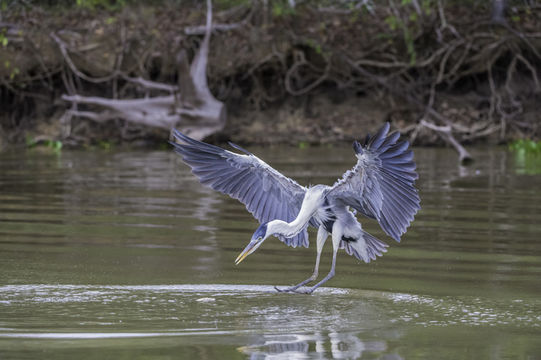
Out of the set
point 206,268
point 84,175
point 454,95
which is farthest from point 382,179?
point 454,95

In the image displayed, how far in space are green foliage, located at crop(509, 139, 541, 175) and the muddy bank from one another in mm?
1135

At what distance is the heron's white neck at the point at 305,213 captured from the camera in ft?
19.5

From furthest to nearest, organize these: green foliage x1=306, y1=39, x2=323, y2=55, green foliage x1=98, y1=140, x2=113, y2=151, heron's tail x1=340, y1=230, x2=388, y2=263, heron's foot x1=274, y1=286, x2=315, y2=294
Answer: green foliage x1=98, y1=140, x2=113, y2=151 < green foliage x1=306, y1=39, x2=323, y2=55 < heron's tail x1=340, y1=230, x2=388, y2=263 < heron's foot x1=274, y1=286, x2=315, y2=294

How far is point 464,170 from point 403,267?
702 cm

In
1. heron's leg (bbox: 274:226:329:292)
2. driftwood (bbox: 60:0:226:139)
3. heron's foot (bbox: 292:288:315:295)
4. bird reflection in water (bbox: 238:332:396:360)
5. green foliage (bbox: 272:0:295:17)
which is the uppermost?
green foliage (bbox: 272:0:295:17)

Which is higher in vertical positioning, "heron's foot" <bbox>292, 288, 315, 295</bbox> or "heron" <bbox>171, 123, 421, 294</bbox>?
"heron" <bbox>171, 123, 421, 294</bbox>

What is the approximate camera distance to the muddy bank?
18.4m

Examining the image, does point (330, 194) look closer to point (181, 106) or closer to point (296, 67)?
point (181, 106)

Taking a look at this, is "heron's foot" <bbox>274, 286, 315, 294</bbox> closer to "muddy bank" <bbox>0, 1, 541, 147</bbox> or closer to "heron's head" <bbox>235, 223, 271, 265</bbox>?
"heron's head" <bbox>235, 223, 271, 265</bbox>

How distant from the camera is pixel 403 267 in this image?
264 inches

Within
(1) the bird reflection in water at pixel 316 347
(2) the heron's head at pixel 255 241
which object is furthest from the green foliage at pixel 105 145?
(1) the bird reflection in water at pixel 316 347

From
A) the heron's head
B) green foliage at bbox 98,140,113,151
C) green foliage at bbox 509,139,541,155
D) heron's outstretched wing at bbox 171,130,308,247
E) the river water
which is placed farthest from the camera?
green foliage at bbox 98,140,113,151

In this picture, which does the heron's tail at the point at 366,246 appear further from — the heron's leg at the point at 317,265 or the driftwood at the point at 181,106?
the driftwood at the point at 181,106

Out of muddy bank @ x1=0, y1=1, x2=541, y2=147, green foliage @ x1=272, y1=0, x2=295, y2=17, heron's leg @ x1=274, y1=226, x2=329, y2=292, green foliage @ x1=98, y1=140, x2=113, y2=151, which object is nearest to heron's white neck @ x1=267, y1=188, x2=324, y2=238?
heron's leg @ x1=274, y1=226, x2=329, y2=292
